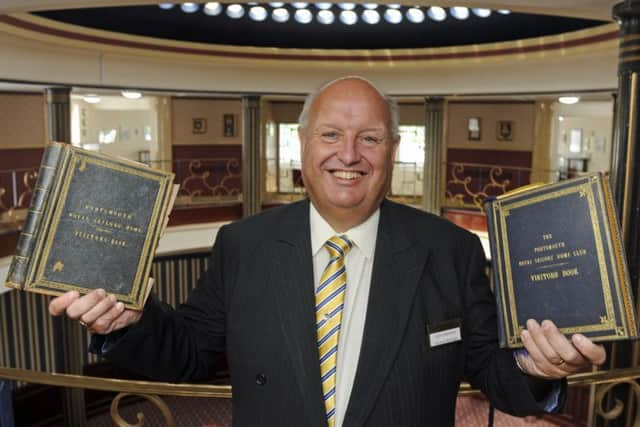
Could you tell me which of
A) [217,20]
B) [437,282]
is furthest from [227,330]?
[217,20]

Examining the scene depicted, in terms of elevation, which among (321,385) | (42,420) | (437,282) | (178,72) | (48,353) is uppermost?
(178,72)

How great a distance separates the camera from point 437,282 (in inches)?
62.4

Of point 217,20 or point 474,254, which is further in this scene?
point 217,20

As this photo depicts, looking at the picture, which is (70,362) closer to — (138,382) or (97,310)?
(138,382)

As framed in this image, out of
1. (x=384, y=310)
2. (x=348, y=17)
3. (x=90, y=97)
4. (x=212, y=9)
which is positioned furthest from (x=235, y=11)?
(x=384, y=310)

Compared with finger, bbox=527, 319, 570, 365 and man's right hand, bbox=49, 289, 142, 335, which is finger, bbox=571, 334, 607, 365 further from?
man's right hand, bbox=49, 289, 142, 335

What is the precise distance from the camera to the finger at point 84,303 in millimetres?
1341

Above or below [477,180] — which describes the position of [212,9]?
above

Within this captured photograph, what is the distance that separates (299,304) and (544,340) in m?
0.60

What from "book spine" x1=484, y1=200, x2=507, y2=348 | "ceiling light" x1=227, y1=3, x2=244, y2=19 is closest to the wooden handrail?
"book spine" x1=484, y1=200, x2=507, y2=348

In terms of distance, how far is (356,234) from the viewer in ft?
5.36

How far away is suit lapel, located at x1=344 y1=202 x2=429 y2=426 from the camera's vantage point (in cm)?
147

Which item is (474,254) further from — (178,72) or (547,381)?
(178,72)

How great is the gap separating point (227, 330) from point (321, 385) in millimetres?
304
